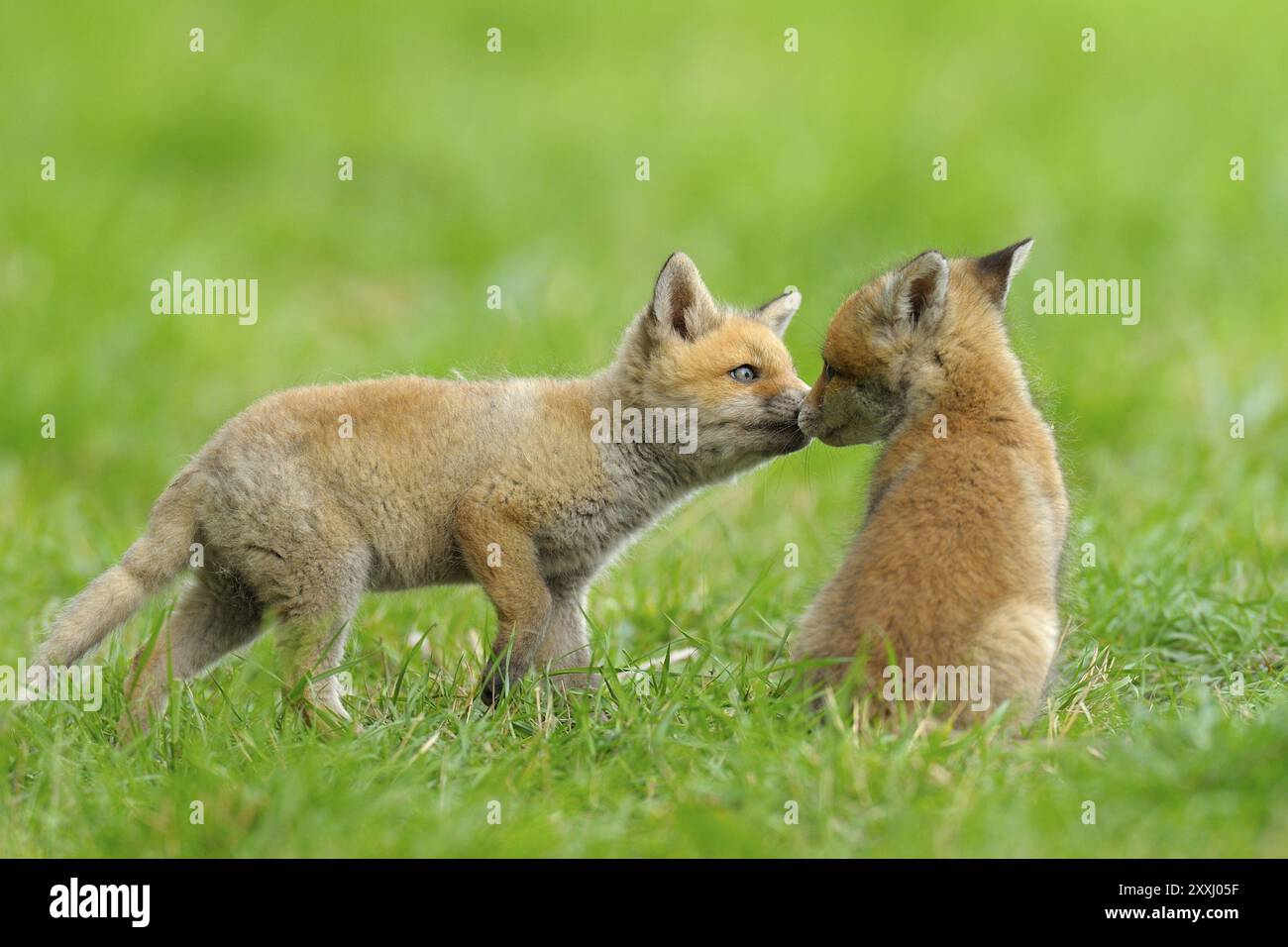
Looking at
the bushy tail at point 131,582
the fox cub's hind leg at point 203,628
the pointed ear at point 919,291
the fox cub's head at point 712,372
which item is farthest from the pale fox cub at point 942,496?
the bushy tail at point 131,582

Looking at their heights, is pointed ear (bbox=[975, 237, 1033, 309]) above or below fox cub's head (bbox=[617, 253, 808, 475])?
above

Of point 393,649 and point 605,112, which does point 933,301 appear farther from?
point 605,112

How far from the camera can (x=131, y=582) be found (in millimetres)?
5969

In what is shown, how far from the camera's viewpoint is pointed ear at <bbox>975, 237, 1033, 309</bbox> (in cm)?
622

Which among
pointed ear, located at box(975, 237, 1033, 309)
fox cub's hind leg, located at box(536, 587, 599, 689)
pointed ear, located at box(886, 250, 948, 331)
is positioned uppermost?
pointed ear, located at box(975, 237, 1033, 309)

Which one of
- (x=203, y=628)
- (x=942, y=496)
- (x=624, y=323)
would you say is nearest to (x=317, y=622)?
(x=203, y=628)

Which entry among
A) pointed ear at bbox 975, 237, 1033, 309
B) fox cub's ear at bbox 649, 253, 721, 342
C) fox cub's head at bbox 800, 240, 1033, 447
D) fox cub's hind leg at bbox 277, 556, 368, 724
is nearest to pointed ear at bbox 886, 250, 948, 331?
fox cub's head at bbox 800, 240, 1033, 447

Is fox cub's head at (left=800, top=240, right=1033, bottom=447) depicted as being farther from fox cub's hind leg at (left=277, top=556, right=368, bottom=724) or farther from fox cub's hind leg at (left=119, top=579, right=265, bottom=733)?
fox cub's hind leg at (left=119, top=579, right=265, bottom=733)

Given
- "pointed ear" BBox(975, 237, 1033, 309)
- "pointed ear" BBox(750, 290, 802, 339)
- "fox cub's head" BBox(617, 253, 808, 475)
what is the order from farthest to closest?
1. "pointed ear" BBox(750, 290, 802, 339)
2. "fox cub's head" BBox(617, 253, 808, 475)
3. "pointed ear" BBox(975, 237, 1033, 309)

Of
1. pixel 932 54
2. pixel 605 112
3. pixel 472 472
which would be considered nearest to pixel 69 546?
pixel 472 472

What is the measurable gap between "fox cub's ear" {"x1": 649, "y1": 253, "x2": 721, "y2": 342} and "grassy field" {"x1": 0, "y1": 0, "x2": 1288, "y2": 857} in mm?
1071

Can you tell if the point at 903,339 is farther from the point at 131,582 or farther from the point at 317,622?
the point at 131,582

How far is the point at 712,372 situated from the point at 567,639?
1.22m

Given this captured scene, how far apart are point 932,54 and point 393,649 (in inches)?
425
